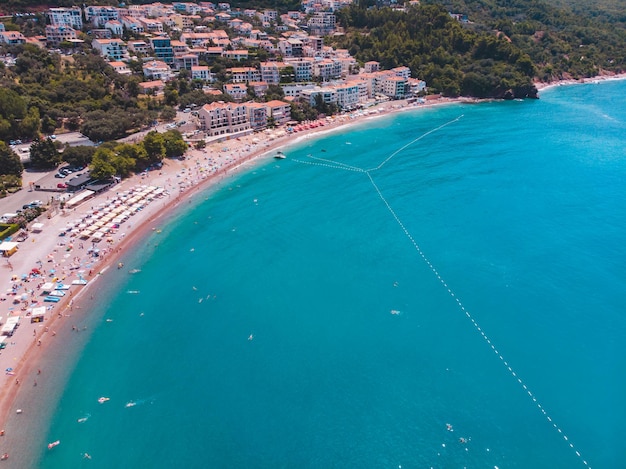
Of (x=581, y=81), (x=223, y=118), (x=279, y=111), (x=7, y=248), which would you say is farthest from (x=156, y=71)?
(x=581, y=81)

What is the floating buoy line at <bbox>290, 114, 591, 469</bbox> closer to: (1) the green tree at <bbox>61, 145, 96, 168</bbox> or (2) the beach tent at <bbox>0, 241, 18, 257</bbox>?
(1) the green tree at <bbox>61, 145, 96, 168</bbox>

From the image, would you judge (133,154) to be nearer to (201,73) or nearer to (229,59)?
(201,73)

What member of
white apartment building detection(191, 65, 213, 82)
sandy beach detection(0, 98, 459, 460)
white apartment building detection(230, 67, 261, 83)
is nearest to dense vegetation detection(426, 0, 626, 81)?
white apartment building detection(230, 67, 261, 83)

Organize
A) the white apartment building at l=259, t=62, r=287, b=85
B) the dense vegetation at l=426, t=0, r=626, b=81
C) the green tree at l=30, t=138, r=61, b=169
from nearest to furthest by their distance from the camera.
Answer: the green tree at l=30, t=138, r=61, b=169 < the white apartment building at l=259, t=62, r=287, b=85 < the dense vegetation at l=426, t=0, r=626, b=81

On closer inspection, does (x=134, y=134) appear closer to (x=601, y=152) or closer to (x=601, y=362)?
(x=601, y=362)

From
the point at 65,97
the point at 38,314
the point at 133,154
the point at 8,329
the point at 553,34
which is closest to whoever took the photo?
the point at 8,329

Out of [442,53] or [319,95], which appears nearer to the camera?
[319,95]

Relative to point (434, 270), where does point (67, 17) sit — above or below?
above
